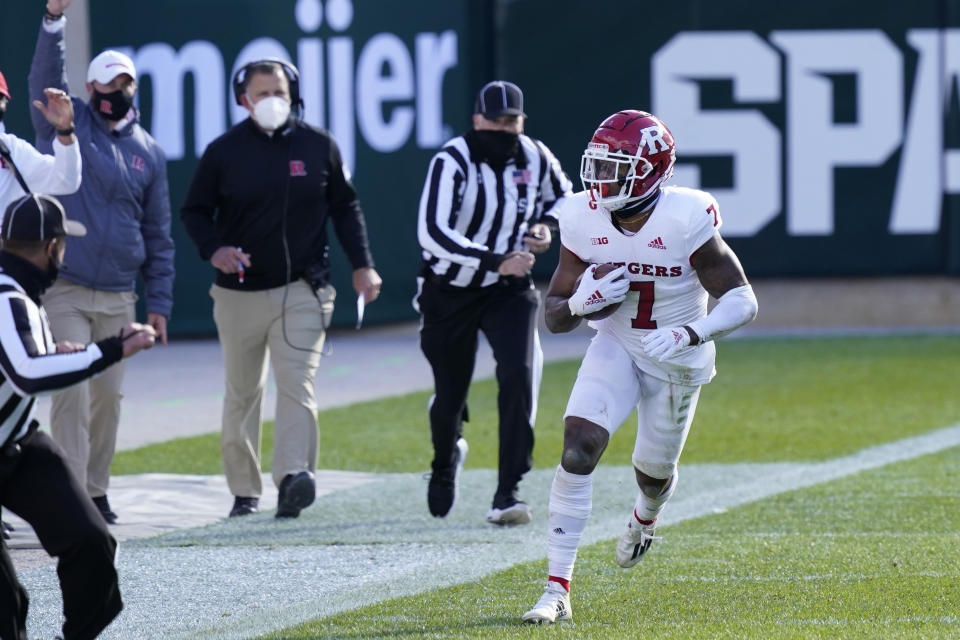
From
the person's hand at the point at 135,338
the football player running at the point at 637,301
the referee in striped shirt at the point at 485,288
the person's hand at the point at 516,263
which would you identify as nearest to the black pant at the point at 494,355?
the referee in striped shirt at the point at 485,288

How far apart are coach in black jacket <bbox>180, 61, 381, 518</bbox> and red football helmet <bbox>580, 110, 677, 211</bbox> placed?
218cm

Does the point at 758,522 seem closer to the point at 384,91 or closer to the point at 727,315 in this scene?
the point at 727,315

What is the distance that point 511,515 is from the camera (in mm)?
7160

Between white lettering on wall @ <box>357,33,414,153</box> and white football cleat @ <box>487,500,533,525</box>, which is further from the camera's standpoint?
white lettering on wall @ <box>357,33,414,153</box>

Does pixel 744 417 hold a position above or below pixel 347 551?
below

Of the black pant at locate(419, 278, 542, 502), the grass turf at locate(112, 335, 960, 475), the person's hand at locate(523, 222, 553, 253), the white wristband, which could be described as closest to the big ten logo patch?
the black pant at locate(419, 278, 542, 502)

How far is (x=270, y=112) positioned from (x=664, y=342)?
9.37 ft

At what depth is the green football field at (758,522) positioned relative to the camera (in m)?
5.18

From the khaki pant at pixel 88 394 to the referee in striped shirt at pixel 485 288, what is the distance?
4.54 ft

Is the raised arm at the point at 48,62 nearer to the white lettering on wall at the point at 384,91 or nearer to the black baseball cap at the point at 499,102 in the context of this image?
the black baseball cap at the point at 499,102

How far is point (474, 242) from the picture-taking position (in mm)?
7379

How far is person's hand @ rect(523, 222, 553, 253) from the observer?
23.5 ft

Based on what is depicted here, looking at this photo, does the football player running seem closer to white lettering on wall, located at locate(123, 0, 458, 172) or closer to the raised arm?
the raised arm

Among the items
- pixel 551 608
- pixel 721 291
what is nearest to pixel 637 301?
→ pixel 721 291
